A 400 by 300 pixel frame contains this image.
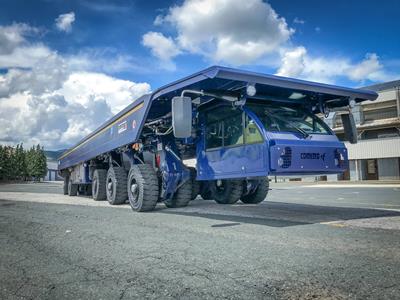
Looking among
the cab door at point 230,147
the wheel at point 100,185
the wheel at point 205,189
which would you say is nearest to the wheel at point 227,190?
the wheel at point 205,189

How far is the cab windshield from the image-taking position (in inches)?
259

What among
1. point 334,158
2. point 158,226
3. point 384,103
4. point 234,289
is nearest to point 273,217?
Answer: point 334,158

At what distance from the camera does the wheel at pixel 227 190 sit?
370 inches

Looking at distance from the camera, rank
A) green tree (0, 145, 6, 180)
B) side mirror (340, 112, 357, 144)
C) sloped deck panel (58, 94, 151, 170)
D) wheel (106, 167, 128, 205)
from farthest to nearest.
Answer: green tree (0, 145, 6, 180) < wheel (106, 167, 128, 205) < sloped deck panel (58, 94, 151, 170) < side mirror (340, 112, 357, 144)

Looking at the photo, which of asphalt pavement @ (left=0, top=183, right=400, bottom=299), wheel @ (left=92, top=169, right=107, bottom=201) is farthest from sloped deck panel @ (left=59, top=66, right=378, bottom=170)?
asphalt pavement @ (left=0, top=183, right=400, bottom=299)

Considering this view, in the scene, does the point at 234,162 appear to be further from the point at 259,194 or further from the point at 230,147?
the point at 259,194

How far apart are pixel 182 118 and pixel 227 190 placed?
3965 millimetres

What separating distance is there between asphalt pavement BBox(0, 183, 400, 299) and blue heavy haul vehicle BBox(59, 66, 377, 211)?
1.27 metres

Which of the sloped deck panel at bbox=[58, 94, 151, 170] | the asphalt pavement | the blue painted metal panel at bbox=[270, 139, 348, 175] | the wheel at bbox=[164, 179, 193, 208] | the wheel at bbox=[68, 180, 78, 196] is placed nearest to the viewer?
the asphalt pavement

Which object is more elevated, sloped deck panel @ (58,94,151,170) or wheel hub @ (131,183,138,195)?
sloped deck panel @ (58,94,151,170)

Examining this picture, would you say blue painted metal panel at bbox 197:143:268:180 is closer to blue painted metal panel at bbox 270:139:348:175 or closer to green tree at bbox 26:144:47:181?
blue painted metal panel at bbox 270:139:348:175

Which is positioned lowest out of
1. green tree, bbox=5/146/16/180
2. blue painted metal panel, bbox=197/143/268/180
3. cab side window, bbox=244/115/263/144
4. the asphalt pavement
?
the asphalt pavement

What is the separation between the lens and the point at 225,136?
289 inches

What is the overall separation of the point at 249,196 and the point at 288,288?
7.37m
